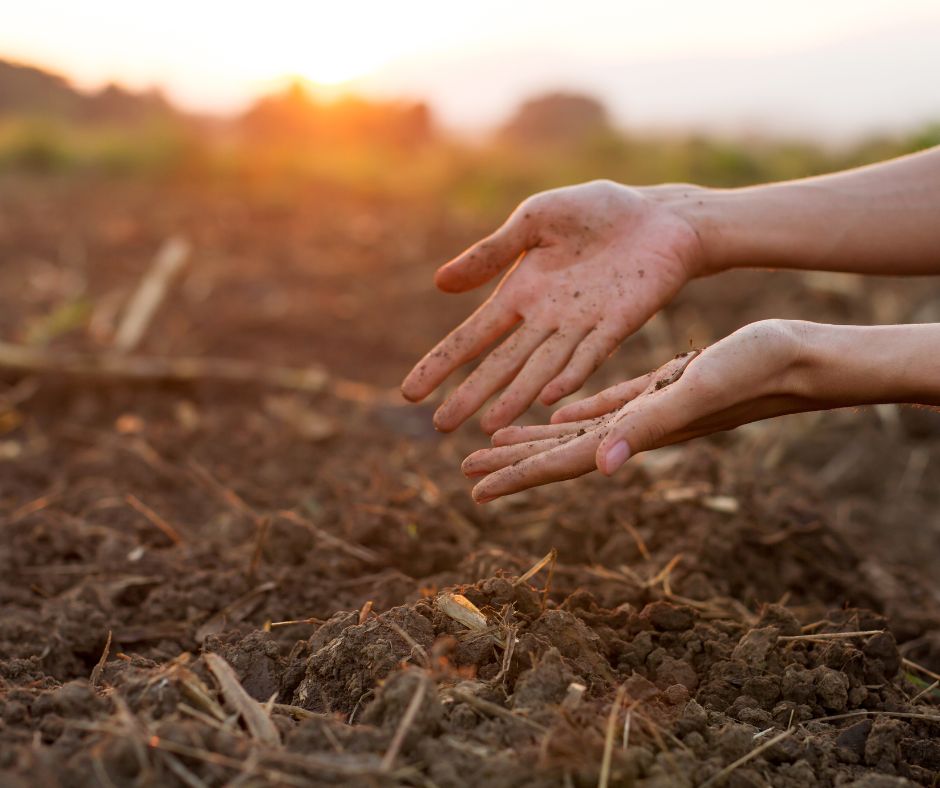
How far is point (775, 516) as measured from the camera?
2.95m

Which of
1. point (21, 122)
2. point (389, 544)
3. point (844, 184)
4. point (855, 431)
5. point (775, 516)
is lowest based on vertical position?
point (855, 431)

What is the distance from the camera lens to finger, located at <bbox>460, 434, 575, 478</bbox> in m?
2.01

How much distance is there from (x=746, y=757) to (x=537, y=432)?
76cm

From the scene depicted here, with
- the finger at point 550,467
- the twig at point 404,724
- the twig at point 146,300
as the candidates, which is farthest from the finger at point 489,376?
the twig at point 146,300

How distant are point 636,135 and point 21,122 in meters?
8.47

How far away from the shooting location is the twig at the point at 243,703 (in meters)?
Answer: 1.57

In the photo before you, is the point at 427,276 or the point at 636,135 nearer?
the point at 427,276

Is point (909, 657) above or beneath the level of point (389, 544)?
beneath

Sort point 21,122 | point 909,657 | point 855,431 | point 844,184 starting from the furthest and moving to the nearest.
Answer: point 21,122
point 855,431
point 844,184
point 909,657

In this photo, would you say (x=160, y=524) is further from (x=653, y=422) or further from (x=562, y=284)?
(x=653, y=422)

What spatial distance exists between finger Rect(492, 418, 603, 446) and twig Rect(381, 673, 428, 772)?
2.14 ft

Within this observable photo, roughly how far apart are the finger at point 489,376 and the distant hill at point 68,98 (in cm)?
1787

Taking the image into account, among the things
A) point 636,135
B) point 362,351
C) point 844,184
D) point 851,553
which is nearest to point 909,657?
point 851,553

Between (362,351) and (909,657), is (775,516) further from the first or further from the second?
(362,351)
